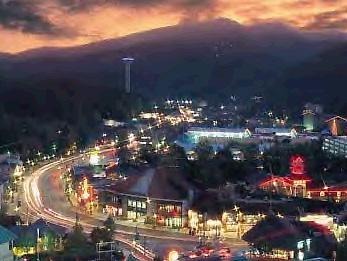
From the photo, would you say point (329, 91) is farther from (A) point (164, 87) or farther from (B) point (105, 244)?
(B) point (105, 244)

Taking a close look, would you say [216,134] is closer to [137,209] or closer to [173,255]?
[137,209]

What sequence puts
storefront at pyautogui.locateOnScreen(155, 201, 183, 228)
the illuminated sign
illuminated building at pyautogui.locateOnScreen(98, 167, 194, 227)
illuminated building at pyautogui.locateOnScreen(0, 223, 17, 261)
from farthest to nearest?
the illuminated sign
illuminated building at pyautogui.locateOnScreen(98, 167, 194, 227)
storefront at pyautogui.locateOnScreen(155, 201, 183, 228)
illuminated building at pyautogui.locateOnScreen(0, 223, 17, 261)

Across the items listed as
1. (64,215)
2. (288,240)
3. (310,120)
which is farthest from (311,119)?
(288,240)

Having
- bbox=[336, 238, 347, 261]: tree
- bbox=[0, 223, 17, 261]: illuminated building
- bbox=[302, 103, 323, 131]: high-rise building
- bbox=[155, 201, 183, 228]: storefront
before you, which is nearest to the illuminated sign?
bbox=[155, 201, 183, 228]: storefront

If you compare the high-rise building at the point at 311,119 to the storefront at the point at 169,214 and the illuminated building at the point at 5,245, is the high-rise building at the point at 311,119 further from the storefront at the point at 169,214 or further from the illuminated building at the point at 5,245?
the illuminated building at the point at 5,245

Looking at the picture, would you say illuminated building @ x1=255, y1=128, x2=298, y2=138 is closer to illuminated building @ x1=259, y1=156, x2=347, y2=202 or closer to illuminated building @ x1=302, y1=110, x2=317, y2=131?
illuminated building @ x1=302, y1=110, x2=317, y2=131

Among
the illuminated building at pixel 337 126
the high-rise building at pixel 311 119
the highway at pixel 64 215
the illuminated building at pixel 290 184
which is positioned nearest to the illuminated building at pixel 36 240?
the highway at pixel 64 215

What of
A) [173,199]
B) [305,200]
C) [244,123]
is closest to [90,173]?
[173,199]
